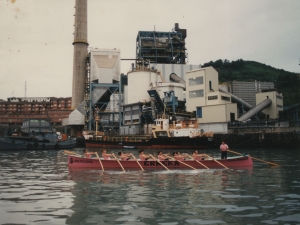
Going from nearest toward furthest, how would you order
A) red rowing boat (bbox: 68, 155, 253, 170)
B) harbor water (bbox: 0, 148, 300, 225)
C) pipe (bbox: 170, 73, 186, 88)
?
harbor water (bbox: 0, 148, 300, 225) < red rowing boat (bbox: 68, 155, 253, 170) < pipe (bbox: 170, 73, 186, 88)

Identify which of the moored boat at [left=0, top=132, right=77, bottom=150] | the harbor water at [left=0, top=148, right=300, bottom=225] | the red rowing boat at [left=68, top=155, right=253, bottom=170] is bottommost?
the harbor water at [left=0, top=148, right=300, bottom=225]

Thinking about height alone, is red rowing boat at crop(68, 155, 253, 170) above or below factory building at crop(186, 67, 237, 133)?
below

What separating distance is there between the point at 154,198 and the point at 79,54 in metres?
85.9

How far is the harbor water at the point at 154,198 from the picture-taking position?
1065cm

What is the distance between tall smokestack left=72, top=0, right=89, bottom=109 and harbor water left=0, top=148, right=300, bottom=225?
73.5 m

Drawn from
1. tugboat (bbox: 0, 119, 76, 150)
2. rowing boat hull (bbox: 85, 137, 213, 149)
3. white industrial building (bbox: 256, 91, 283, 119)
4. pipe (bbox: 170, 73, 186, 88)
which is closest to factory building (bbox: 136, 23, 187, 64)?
pipe (bbox: 170, 73, 186, 88)

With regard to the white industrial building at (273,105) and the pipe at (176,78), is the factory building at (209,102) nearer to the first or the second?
the white industrial building at (273,105)

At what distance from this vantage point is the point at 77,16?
93.6 metres

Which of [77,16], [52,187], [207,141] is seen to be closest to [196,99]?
[207,141]

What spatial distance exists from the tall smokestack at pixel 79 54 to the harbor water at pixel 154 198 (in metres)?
73.5

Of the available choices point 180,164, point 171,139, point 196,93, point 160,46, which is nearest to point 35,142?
point 171,139

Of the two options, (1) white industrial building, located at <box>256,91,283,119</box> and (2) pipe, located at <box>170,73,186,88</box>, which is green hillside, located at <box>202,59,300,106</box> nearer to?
(1) white industrial building, located at <box>256,91,283,119</box>

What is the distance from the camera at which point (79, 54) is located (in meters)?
93.6

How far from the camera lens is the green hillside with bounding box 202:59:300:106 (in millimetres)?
116375
